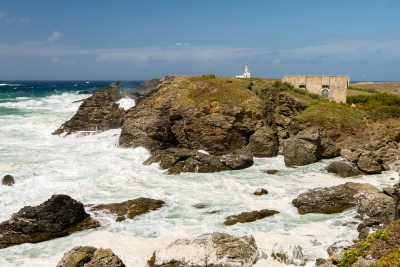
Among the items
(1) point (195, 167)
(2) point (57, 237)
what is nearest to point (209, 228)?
(2) point (57, 237)

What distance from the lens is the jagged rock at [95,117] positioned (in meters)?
38.2

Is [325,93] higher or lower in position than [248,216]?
higher

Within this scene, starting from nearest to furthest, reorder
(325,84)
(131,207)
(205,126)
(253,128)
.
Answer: (131,207)
(205,126)
(253,128)
(325,84)

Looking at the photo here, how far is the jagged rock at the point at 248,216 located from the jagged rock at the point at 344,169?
27.8 ft

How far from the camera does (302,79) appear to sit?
4075cm

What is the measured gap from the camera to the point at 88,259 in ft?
36.0

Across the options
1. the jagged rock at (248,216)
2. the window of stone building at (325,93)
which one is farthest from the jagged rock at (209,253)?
the window of stone building at (325,93)

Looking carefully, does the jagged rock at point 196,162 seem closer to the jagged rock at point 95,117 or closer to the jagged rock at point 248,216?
the jagged rock at point 248,216

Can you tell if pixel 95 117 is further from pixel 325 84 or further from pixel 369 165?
pixel 369 165

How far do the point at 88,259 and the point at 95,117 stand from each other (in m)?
30.1

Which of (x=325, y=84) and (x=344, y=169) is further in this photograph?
(x=325, y=84)

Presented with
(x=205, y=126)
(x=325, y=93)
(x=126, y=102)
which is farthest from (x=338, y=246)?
(x=126, y=102)

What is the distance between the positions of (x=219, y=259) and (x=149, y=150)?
17.7 meters

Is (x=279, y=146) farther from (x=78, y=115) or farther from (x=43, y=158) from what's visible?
(x=78, y=115)
